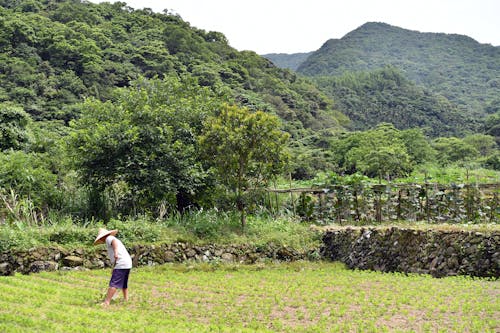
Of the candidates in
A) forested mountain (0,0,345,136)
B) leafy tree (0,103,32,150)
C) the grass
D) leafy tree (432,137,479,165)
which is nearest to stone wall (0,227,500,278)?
the grass

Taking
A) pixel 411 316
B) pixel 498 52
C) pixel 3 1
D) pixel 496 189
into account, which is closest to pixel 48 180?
pixel 411 316

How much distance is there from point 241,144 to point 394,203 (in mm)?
7124

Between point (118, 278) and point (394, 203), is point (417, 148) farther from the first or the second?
point (118, 278)

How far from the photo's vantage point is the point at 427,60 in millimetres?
136000

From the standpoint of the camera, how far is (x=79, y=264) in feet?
44.8

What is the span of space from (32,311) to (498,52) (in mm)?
144444

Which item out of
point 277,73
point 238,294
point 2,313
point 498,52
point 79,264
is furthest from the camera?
point 498,52

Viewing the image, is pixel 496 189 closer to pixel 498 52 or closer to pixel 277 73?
pixel 277 73

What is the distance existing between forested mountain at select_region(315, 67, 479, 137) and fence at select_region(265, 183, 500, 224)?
2419 inches

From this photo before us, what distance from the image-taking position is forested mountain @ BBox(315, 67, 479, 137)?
7912 cm

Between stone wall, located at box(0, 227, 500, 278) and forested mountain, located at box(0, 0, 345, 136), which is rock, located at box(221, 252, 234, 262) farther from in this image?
forested mountain, located at box(0, 0, 345, 136)

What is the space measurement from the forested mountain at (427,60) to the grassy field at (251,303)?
8563 cm

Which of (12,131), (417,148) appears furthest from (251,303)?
(417,148)

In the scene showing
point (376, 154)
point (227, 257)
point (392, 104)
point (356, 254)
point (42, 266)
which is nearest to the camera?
point (42, 266)
